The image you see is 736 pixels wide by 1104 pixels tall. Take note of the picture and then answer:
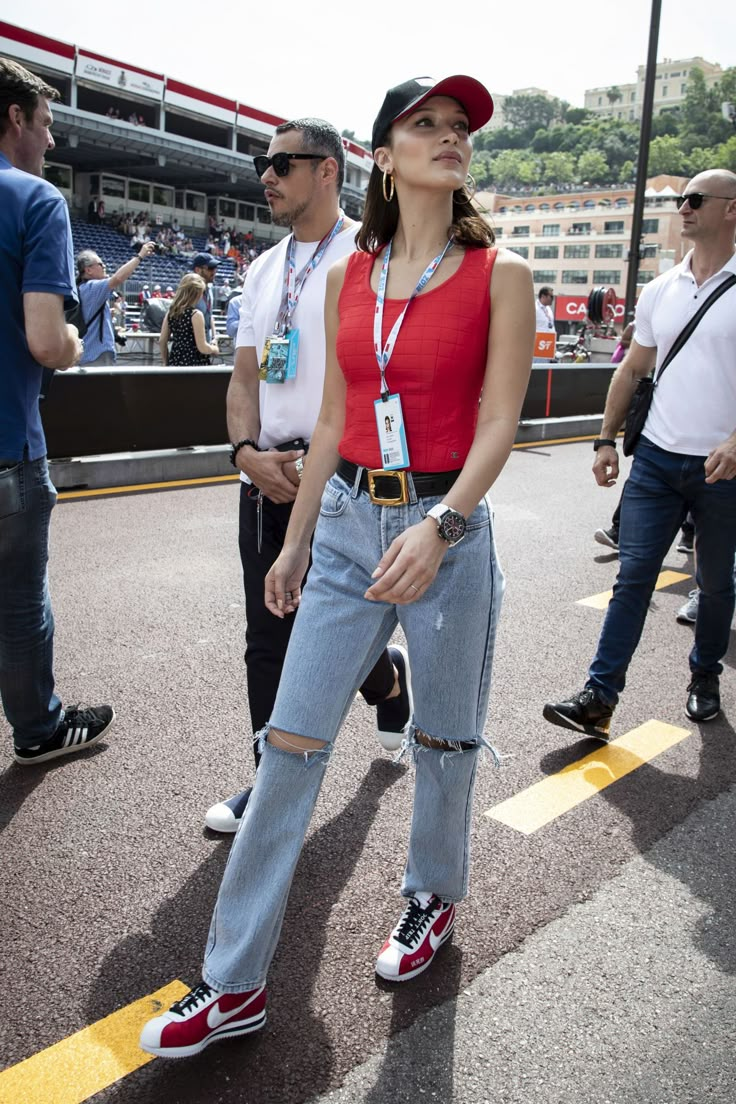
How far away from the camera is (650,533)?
3652mm

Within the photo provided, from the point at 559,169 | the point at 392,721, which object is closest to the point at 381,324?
the point at 392,721

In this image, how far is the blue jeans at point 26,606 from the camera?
116 inches

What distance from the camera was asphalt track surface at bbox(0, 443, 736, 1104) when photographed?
199cm

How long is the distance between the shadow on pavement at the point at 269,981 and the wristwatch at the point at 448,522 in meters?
1.13

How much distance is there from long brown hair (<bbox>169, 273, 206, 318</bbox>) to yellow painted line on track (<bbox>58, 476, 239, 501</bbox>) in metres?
1.62

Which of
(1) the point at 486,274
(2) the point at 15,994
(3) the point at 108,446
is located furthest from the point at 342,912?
(3) the point at 108,446

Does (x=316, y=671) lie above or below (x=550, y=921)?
above

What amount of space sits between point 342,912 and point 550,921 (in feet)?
1.80

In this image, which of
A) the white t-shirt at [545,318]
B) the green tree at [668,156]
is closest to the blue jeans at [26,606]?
the white t-shirt at [545,318]

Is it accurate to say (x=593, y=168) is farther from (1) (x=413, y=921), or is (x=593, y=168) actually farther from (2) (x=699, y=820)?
(1) (x=413, y=921)

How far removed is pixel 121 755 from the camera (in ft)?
11.1

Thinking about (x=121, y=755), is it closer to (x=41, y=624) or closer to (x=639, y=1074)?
(x=41, y=624)

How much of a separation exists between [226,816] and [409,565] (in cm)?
141

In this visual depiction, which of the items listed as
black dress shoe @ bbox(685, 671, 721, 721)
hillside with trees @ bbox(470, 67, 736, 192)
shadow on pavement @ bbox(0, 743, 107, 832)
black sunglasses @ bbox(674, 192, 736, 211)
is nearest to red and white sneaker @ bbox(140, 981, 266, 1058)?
shadow on pavement @ bbox(0, 743, 107, 832)
